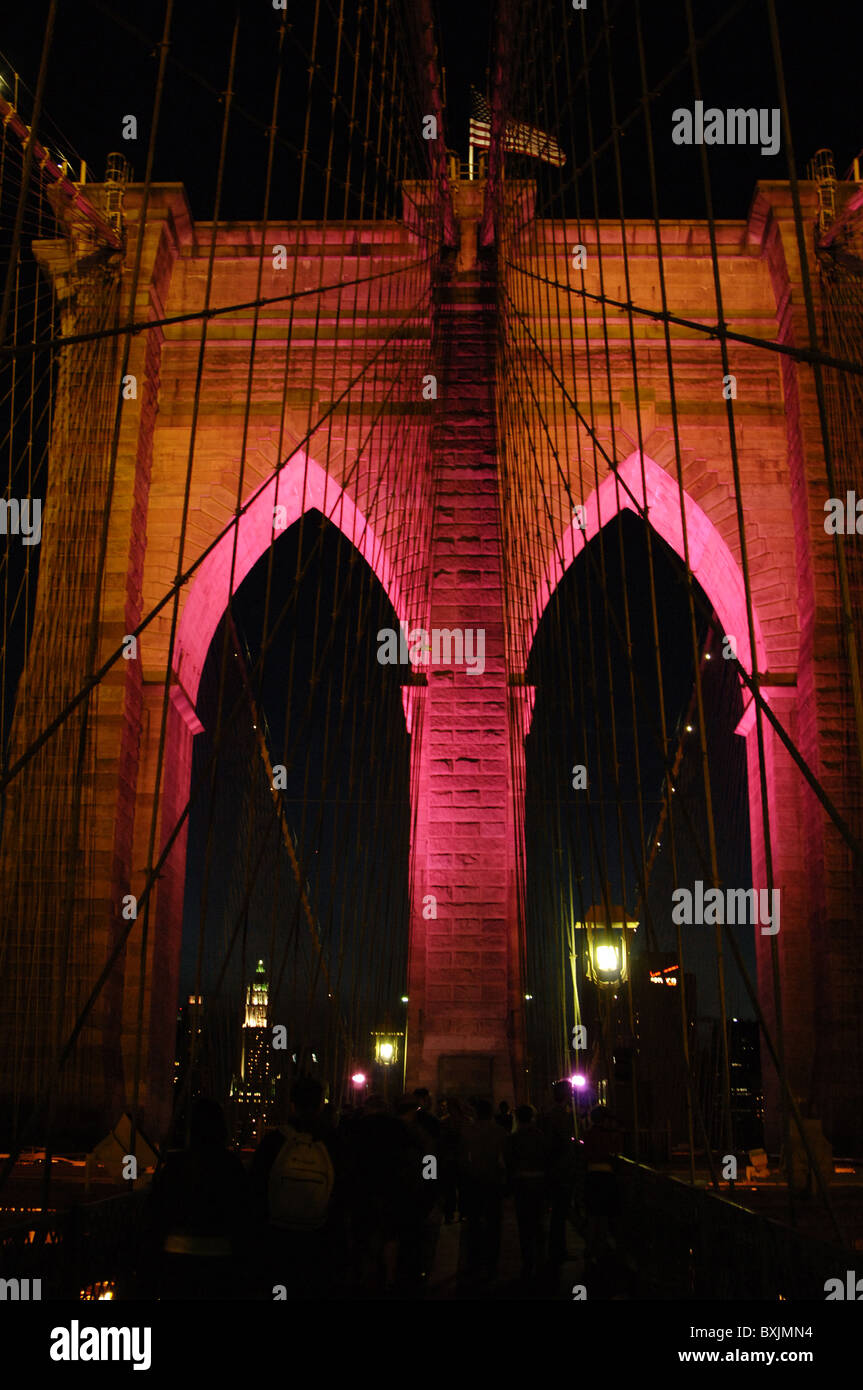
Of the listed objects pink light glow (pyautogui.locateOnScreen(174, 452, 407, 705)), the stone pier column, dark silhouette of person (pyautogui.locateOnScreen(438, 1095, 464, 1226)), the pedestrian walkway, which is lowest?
the pedestrian walkway

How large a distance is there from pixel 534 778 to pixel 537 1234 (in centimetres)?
657

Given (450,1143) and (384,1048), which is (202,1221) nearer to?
(450,1143)

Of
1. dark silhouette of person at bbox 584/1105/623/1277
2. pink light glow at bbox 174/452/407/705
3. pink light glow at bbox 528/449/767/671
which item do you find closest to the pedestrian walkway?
dark silhouette of person at bbox 584/1105/623/1277

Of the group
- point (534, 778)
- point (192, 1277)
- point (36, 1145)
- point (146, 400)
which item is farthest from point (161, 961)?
point (192, 1277)

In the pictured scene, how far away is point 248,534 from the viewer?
14562 millimetres

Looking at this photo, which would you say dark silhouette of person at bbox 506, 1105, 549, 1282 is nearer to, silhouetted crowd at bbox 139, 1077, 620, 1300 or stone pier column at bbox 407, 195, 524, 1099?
silhouetted crowd at bbox 139, 1077, 620, 1300

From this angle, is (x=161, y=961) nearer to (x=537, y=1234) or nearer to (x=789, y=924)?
(x=789, y=924)

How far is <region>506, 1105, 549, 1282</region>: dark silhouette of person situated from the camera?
5.54 m

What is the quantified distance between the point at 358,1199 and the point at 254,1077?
22.6 metres

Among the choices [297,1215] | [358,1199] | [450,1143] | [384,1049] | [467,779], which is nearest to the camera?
[297,1215]

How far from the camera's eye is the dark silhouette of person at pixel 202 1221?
289 cm

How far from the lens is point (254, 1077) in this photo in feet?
85.5

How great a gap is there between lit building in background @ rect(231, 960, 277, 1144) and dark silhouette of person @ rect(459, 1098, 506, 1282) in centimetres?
291

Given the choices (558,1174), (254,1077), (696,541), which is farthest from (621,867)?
(254,1077)
